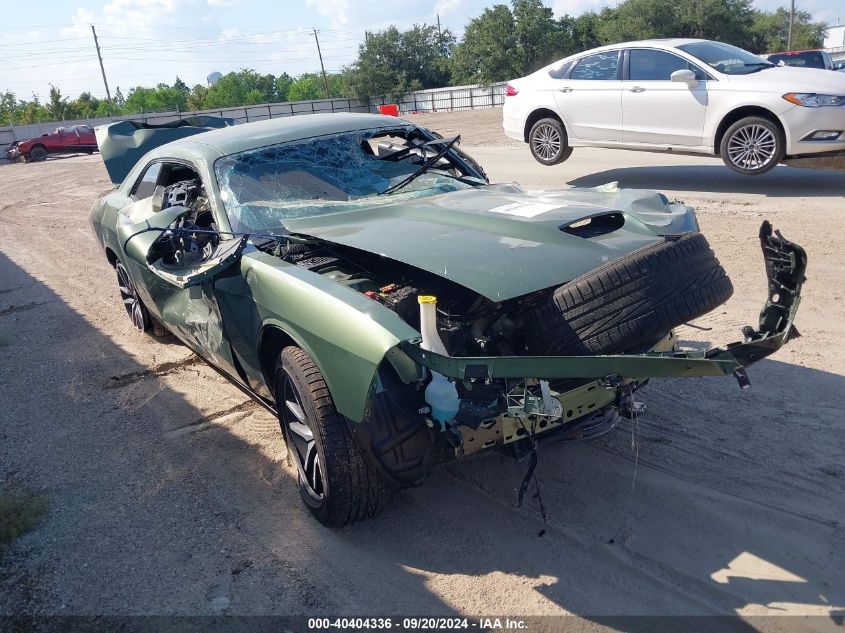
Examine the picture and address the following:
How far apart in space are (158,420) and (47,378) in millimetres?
1431

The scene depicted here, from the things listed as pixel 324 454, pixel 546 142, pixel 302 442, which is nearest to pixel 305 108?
pixel 546 142

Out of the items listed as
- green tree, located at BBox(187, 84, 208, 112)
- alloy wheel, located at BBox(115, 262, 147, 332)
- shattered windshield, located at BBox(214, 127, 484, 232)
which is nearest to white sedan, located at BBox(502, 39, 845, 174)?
shattered windshield, located at BBox(214, 127, 484, 232)

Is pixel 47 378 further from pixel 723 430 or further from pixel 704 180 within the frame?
pixel 704 180

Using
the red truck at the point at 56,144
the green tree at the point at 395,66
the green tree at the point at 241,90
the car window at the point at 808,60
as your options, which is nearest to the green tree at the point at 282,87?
the green tree at the point at 241,90

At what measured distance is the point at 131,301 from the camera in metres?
6.11

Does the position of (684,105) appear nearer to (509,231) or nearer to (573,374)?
(509,231)

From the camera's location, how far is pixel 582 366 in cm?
256

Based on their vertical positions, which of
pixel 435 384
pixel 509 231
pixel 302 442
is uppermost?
pixel 509 231

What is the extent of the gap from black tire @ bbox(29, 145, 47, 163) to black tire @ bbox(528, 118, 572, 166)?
26.4 meters

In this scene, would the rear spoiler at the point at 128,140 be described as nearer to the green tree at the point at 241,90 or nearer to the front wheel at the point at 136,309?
the front wheel at the point at 136,309

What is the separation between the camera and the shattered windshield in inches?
158

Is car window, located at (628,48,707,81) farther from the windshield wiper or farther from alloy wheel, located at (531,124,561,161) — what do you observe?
the windshield wiper

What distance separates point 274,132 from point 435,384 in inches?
103

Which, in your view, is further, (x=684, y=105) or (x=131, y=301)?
(x=684, y=105)
